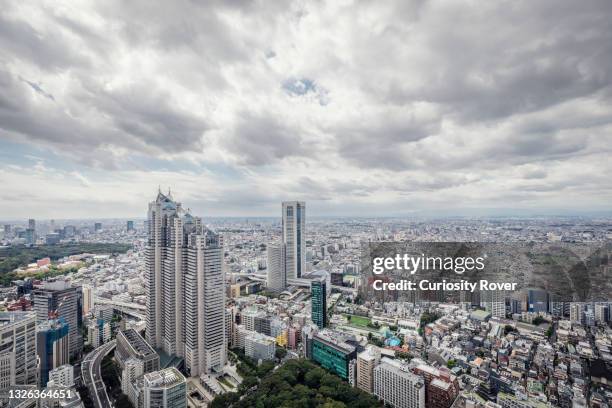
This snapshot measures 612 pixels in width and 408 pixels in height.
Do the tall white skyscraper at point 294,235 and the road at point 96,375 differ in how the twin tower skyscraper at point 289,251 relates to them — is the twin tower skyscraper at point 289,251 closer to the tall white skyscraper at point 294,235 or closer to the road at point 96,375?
the tall white skyscraper at point 294,235

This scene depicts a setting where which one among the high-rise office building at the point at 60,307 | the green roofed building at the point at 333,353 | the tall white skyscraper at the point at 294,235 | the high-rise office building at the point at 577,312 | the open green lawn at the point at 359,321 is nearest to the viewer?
the green roofed building at the point at 333,353

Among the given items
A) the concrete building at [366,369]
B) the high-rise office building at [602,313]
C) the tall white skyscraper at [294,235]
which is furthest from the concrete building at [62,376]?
the high-rise office building at [602,313]

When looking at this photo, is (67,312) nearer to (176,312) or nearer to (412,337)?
(176,312)

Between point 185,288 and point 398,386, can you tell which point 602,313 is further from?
point 185,288

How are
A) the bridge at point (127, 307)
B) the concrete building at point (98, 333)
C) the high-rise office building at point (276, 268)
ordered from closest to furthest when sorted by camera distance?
the concrete building at point (98, 333)
the bridge at point (127, 307)
the high-rise office building at point (276, 268)

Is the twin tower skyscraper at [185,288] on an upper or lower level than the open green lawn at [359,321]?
upper

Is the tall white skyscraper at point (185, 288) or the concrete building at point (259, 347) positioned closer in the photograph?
the tall white skyscraper at point (185, 288)

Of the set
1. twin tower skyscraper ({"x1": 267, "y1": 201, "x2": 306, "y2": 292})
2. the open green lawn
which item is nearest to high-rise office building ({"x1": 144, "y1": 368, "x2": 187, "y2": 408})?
the open green lawn
